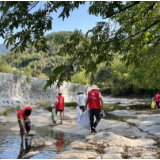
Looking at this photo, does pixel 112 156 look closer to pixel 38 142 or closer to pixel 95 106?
pixel 38 142

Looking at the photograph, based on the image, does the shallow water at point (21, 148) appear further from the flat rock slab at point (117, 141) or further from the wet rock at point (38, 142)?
the flat rock slab at point (117, 141)

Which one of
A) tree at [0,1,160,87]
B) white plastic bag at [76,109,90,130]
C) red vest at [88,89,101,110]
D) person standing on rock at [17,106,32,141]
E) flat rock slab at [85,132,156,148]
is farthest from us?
white plastic bag at [76,109,90,130]

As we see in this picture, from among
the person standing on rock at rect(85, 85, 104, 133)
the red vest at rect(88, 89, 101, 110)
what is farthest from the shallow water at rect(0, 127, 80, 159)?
the red vest at rect(88, 89, 101, 110)

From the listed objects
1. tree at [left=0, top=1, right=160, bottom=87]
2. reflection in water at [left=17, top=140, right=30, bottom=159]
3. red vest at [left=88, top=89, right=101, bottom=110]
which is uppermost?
tree at [left=0, top=1, right=160, bottom=87]

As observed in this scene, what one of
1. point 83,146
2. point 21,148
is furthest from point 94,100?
point 21,148

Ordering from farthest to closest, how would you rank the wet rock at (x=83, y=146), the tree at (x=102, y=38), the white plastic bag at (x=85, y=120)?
the white plastic bag at (x=85, y=120), the wet rock at (x=83, y=146), the tree at (x=102, y=38)

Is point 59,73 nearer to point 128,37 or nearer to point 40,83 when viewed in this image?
point 128,37

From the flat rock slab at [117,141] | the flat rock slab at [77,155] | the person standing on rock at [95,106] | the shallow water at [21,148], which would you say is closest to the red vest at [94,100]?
the person standing on rock at [95,106]

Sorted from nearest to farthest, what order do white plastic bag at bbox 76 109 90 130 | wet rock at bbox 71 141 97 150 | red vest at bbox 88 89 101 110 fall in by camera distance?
wet rock at bbox 71 141 97 150, red vest at bbox 88 89 101 110, white plastic bag at bbox 76 109 90 130

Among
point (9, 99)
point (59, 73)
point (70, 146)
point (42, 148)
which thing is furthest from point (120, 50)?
point (9, 99)

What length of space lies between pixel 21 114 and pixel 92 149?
2397 mm

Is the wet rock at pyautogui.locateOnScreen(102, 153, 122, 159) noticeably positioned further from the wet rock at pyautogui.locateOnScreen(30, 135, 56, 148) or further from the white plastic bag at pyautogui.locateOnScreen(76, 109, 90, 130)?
the white plastic bag at pyautogui.locateOnScreen(76, 109, 90, 130)

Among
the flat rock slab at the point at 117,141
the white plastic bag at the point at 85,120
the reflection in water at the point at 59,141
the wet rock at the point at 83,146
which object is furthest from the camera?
the white plastic bag at the point at 85,120

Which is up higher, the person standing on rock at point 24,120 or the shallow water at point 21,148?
the person standing on rock at point 24,120
